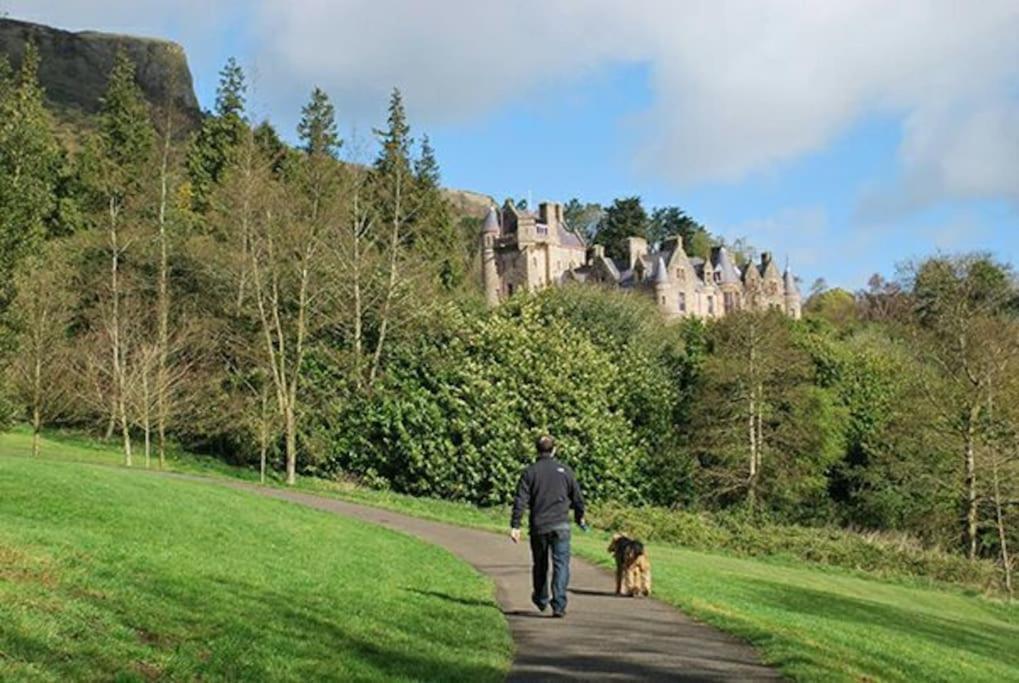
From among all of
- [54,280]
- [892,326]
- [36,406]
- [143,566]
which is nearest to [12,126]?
[143,566]

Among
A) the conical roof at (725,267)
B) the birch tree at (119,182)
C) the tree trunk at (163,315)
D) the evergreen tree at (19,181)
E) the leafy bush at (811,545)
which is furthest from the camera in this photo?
the conical roof at (725,267)

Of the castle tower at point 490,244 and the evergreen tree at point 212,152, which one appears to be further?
the castle tower at point 490,244

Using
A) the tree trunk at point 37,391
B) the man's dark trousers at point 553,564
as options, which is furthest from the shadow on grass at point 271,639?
the tree trunk at point 37,391

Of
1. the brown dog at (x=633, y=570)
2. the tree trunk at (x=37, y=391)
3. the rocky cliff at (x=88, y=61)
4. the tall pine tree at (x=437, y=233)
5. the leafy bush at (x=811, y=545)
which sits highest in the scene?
the rocky cliff at (x=88, y=61)

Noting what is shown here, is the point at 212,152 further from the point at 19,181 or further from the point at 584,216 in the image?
the point at 584,216

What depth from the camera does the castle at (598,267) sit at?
306 feet

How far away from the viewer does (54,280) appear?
131 feet

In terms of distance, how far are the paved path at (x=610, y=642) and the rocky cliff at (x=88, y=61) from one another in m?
102

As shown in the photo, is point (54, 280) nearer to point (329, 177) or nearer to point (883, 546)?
point (329, 177)

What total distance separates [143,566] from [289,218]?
107 feet

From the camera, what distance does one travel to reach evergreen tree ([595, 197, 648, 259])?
10381 centimetres

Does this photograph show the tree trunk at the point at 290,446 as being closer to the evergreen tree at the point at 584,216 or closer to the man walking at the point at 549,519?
the man walking at the point at 549,519

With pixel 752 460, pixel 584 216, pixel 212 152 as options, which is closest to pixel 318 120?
pixel 212 152

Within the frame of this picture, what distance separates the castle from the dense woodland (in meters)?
43.0
